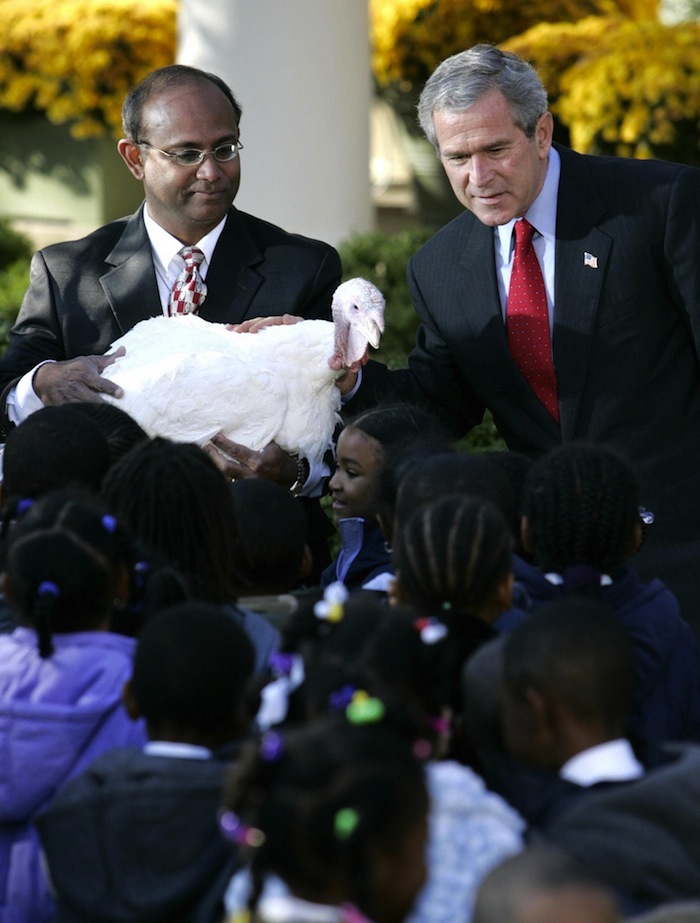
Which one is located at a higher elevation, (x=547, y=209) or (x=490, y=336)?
(x=547, y=209)

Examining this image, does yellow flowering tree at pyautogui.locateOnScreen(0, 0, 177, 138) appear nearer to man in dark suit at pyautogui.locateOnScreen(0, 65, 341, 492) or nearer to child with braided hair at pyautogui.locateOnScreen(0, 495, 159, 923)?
man in dark suit at pyautogui.locateOnScreen(0, 65, 341, 492)

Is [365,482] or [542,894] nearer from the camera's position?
[542,894]

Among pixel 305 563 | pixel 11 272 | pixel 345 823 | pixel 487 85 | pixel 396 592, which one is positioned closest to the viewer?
pixel 345 823

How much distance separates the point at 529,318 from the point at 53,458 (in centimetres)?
155

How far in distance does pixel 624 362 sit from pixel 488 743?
6.23ft

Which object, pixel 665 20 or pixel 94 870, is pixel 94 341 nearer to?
pixel 94 870

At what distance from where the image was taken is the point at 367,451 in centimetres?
404

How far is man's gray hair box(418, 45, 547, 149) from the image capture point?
4.15m

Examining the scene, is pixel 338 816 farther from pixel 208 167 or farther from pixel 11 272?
pixel 11 272

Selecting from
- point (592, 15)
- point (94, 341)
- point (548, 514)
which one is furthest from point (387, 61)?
point (548, 514)

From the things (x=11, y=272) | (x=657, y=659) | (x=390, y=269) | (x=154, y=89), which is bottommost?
(x=11, y=272)

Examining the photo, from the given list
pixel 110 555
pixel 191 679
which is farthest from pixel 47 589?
pixel 191 679

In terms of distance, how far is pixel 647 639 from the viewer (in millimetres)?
3174

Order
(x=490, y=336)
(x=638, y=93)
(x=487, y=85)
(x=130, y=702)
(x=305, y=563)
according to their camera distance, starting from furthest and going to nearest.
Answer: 1. (x=638, y=93)
2. (x=490, y=336)
3. (x=487, y=85)
4. (x=305, y=563)
5. (x=130, y=702)
